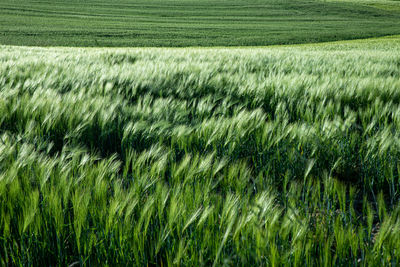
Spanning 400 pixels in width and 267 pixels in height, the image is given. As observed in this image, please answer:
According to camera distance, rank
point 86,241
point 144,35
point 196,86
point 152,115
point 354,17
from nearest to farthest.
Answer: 1. point 86,241
2. point 152,115
3. point 196,86
4. point 144,35
5. point 354,17

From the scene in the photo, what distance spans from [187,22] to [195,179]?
4428cm

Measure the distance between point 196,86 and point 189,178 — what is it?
6.56ft

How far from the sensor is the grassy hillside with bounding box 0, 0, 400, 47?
92.1ft

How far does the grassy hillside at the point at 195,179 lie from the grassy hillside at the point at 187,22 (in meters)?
25.9

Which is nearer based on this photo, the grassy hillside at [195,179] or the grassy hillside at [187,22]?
the grassy hillside at [195,179]

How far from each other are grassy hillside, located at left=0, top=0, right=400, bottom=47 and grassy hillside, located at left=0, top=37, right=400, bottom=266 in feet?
85.0

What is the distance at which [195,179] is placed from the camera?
41.8 inches

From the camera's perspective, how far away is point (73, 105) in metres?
1.87

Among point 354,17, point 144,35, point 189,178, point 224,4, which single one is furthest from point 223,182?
point 224,4

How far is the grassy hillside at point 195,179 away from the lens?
70 cm

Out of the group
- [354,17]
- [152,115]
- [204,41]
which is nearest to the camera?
[152,115]

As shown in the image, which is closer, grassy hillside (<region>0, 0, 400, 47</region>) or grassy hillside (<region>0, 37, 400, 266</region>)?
grassy hillside (<region>0, 37, 400, 266</region>)

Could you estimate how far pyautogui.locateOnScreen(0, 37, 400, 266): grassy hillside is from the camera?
27.6 inches

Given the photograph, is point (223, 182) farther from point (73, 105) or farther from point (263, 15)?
point (263, 15)
